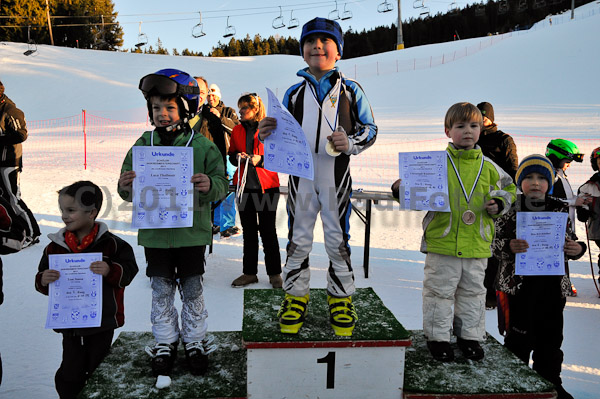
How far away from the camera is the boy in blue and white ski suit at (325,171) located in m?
2.68

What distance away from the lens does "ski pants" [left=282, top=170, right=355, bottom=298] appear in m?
2.68

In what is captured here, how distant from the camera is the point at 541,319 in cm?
297

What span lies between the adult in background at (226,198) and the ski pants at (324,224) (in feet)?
11.3

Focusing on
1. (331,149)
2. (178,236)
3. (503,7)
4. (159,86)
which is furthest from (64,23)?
(331,149)

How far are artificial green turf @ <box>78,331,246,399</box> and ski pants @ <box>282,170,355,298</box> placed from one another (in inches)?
23.1

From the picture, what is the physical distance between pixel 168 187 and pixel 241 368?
1161mm

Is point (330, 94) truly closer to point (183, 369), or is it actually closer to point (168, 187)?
point (168, 187)

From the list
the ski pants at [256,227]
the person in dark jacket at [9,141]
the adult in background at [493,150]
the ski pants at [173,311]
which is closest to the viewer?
the ski pants at [173,311]

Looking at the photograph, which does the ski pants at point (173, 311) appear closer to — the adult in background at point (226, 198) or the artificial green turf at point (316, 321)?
the artificial green turf at point (316, 321)

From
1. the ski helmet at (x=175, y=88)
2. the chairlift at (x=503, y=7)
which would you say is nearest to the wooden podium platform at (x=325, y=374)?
the ski helmet at (x=175, y=88)

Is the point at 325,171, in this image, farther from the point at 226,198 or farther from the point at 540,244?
the point at 226,198

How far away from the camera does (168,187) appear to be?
8.43 feet

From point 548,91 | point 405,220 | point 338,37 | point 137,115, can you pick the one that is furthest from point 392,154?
point 137,115

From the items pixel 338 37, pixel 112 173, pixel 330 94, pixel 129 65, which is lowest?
pixel 112 173
